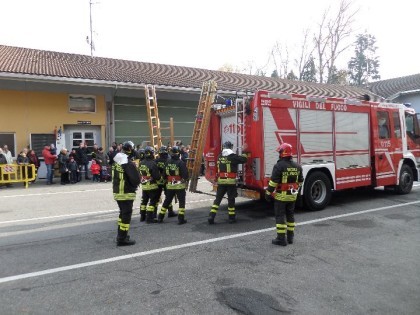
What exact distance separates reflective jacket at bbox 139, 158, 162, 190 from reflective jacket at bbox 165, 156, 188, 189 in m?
0.22

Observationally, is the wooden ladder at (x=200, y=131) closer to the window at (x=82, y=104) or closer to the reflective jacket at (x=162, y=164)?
the reflective jacket at (x=162, y=164)

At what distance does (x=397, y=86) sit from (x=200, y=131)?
1142 inches

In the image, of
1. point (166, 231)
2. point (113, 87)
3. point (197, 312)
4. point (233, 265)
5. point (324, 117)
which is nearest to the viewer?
point (197, 312)

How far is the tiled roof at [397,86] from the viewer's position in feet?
97.0

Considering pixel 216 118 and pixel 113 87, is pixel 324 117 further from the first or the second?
pixel 113 87

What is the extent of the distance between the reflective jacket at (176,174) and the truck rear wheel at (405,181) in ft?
20.9

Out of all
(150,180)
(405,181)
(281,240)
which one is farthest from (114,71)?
(281,240)

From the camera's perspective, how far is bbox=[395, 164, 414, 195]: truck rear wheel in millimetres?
10164

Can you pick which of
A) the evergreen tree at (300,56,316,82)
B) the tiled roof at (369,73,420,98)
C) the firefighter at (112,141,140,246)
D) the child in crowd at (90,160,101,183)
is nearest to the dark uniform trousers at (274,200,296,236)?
the firefighter at (112,141,140,246)

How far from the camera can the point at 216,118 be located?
28.9 ft

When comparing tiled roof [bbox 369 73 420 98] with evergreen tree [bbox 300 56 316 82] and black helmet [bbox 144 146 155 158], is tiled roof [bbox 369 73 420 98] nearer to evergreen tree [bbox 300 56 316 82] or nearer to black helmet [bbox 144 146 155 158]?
evergreen tree [bbox 300 56 316 82]

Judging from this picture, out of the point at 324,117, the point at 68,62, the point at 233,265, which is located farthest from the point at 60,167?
the point at 233,265

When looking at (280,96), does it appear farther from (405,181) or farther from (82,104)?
(82,104)

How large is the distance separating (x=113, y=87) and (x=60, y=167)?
4626mm
